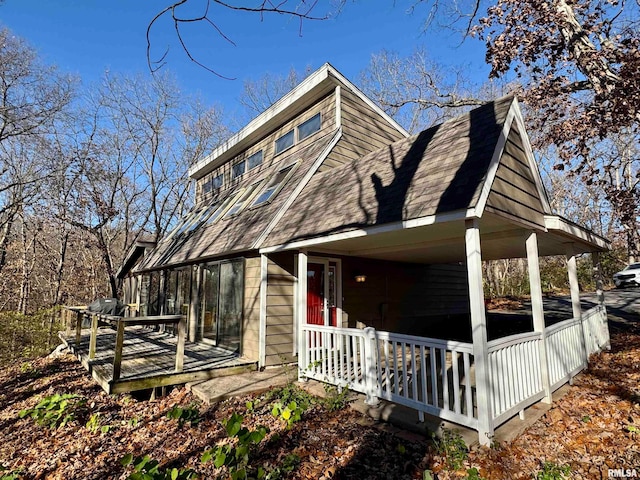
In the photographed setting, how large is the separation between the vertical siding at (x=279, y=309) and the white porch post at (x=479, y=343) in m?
3.94

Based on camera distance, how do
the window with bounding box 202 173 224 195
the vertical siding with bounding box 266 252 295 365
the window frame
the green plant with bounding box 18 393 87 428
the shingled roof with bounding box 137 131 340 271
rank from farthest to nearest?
the window with bounding box 202 173 224 195 < the window frame < the shingled roof with bounding box 137 131 340 271 < the vertical siding with bounding box 266 252 295 365 < the green plant with bounding box 18 393 87 428

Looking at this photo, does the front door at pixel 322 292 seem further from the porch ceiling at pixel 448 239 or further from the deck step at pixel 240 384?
the deck step at pixel 240 384

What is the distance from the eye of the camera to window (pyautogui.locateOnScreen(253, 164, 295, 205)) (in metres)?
8.28

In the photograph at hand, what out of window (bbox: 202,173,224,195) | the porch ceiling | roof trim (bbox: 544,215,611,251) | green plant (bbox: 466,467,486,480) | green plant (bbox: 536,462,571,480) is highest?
window (bbox: 202,173,224,195)

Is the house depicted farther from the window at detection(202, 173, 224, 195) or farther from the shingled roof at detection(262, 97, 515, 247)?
the window at detection(202, 173, 224, 195)

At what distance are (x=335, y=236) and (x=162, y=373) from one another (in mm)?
3691

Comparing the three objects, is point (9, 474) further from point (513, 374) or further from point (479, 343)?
point (513, 374)

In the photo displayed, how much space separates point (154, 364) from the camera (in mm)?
6582

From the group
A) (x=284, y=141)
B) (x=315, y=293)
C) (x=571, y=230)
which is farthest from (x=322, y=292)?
(x=284, y=141)

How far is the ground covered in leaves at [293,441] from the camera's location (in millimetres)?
3303

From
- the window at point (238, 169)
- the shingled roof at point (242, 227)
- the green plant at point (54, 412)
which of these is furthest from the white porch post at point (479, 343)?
the window at point (238, 169)

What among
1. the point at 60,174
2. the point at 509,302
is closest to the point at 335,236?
the point at 509,302

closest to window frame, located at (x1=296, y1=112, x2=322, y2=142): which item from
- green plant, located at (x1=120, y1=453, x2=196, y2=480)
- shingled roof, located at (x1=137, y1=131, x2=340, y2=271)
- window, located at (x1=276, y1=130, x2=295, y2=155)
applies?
A: window, located at (x1=276, y1=130, x2=295, y2=155)

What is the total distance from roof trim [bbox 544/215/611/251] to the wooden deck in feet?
18.3
